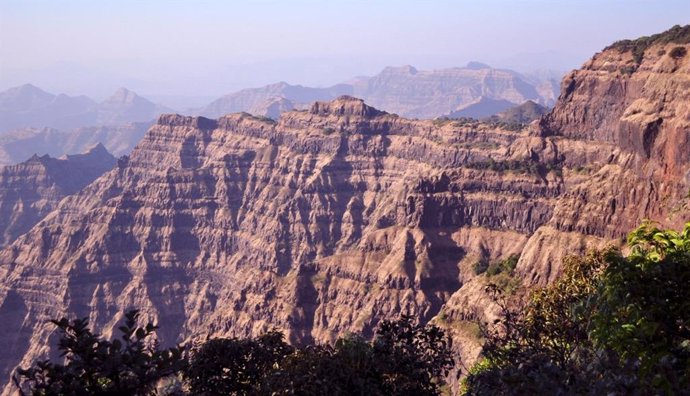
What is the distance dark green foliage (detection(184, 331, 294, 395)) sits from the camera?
46.3 meters

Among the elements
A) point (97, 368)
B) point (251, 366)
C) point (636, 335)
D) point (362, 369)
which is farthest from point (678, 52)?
point (97, 368)

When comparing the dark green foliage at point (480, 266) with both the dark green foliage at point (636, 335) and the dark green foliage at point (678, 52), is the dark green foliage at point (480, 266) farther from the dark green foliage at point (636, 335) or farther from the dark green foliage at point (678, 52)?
the dark green foliage at point (636, 335)

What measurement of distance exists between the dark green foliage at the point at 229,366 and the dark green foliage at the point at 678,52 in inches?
3866

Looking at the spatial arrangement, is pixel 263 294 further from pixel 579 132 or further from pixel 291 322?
pixel 579 132

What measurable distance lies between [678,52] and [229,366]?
10328 cm

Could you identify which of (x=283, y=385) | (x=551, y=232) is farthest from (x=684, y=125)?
(x=283, y=385)

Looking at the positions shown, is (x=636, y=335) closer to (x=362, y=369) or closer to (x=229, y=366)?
(x=362, y=369)

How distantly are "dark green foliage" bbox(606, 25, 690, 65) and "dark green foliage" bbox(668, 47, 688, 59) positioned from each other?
415 inches

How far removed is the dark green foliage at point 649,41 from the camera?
139 meters

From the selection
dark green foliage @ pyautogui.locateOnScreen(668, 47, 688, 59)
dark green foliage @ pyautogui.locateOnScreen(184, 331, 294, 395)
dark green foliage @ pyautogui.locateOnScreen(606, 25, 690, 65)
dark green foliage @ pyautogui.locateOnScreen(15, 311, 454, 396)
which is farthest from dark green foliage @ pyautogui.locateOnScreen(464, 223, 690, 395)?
dark green foliage @ pyautogui.locateOnScreen(606, 25, 690, 65)

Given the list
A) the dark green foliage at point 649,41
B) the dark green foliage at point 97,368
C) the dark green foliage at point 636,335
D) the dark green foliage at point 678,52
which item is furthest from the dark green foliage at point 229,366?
the dark green foliage at point 649,41

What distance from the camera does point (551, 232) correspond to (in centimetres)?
12412

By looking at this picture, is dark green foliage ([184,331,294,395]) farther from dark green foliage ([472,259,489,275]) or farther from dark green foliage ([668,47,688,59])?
dark green foliage ([472,259,489,275])

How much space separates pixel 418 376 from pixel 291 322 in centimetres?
12178
